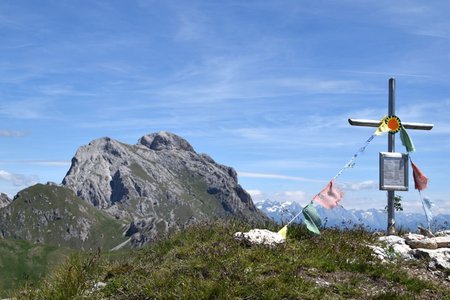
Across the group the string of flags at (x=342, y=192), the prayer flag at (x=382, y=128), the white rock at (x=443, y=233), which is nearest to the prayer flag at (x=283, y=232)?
the string of flags at (x=342, y=192)

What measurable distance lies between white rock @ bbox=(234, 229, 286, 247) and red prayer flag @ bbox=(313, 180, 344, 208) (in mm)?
2611

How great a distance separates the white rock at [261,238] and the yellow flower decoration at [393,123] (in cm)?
740

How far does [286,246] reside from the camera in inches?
525

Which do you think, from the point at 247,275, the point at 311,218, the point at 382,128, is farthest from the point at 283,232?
the point at 382,128

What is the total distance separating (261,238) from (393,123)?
26.9ft

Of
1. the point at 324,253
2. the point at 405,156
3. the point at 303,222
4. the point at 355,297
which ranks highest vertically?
the point at 405,156

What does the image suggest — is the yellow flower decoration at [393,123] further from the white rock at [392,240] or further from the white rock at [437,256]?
the white rock at [437,256]

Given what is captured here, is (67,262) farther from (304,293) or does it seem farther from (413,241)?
(413,241)

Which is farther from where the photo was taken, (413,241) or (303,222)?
(303,222)

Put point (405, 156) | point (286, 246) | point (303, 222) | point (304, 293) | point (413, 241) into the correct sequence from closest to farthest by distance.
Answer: point (304, 293) < point (286, 246) < point (413, 241) < point (303, 222) < point (405, 156)

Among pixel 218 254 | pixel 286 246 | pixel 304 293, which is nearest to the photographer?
pixel 304 293

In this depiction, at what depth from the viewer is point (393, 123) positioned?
19.2 meters

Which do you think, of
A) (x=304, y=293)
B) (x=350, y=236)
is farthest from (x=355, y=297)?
(x=350, y=236)

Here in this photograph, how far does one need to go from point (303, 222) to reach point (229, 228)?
225cm
